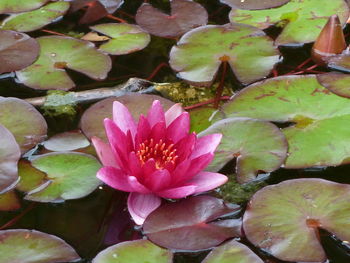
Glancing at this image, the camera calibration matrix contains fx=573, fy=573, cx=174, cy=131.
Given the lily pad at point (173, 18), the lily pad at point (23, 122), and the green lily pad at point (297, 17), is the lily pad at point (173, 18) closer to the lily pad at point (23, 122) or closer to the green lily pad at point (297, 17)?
the green lily pad at point (297, 17)

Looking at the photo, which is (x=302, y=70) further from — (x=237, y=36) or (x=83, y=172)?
(x=83, y=172)

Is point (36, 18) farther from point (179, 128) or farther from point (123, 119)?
point (179, 128)

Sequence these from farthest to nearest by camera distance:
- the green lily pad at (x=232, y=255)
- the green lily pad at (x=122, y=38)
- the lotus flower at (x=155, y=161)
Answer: the green lily pad at (x=122, y=38) → the lotus flower at (x=155, y=161) → the green lily pad at (x=232, y=255)

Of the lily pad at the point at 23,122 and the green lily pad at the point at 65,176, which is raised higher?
the lily pad at the point at 23,122

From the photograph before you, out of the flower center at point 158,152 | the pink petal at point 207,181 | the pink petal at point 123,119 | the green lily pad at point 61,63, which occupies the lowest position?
the pink petal at point 207,181

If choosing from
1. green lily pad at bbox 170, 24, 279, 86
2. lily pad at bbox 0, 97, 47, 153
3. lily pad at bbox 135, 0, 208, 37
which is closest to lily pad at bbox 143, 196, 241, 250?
lily pad at bbox 0, 97, 47, 153

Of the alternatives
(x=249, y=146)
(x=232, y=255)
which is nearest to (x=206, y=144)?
(x=249, y=146)

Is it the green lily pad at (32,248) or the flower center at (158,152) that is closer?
the green lily pad at (32,248)

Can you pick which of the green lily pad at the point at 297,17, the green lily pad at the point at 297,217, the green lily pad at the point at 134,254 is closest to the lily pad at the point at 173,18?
the green lily pad at the point at 297,17
